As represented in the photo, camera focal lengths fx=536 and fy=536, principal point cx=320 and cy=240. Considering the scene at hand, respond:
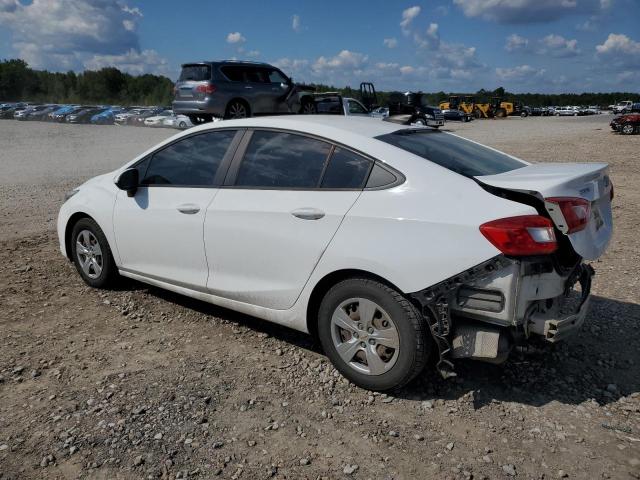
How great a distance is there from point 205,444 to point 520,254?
1918 millimetres

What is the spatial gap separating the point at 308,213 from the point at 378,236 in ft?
1.67

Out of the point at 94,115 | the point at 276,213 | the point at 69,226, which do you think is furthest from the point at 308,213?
the point at 94,115

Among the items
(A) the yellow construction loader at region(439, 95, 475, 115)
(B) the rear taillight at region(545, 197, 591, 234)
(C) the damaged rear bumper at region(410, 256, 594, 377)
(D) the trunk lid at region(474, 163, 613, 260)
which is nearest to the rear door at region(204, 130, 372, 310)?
(C) the damaged rear bumper at region(410, 256, 594, 377)

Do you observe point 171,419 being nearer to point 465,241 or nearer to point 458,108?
point 465,241

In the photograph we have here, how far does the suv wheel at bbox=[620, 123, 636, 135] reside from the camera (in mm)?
26188

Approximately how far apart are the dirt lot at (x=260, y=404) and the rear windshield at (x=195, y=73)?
30.8 feet

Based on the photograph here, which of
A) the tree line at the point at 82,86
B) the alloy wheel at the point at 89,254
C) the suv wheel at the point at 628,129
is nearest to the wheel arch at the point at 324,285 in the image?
the alloy wheel at the point at 89,254

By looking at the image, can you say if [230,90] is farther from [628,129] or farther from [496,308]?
[628,129]

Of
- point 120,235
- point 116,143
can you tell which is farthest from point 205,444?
point 116,143

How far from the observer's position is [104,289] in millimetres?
4973

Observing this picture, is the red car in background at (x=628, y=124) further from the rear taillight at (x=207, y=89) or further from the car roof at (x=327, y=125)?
the car roof at (x=327, y=125)

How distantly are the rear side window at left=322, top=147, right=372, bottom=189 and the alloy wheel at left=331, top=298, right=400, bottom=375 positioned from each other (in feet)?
2.35

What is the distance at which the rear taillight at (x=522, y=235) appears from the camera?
2.75 meters

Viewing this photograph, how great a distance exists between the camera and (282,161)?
3635 mm
